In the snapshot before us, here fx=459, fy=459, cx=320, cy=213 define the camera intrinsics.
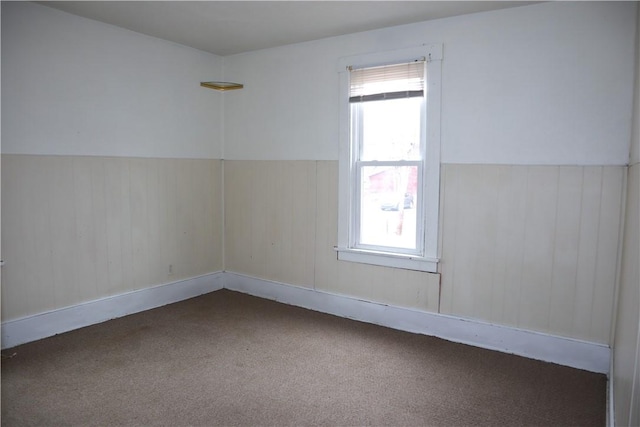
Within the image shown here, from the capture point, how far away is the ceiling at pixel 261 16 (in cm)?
348

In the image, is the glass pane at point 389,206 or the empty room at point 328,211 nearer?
the empty room at point 328,211

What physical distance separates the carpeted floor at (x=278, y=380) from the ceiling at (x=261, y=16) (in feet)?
8.75

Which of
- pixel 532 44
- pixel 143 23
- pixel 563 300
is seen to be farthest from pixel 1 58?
pixel 563 300

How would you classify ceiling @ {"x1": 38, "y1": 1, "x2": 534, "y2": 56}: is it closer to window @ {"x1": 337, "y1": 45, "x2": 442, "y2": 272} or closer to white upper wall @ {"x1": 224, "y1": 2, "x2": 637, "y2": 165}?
white upper wall @ {"x1": 224, "y1": 2, "x2": 637, "y2": 165}

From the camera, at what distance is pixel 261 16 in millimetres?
3760

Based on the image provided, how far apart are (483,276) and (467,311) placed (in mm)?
330

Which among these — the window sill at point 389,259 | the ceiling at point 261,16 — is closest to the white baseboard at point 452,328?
the window sill at point 389,259

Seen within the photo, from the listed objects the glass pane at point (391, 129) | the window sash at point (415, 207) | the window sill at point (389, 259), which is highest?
the glass pane at point (391, 129)

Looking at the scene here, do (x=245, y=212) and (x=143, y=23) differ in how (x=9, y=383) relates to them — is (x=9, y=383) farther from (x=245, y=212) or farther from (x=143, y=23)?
(x=143, y=23)

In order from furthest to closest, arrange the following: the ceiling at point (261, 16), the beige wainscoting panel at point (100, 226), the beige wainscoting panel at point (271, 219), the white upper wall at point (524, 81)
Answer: the beige wainscoting panel at point (271, 219), the beige wainscoting panel at point (100, 226), the ceiling at point (261, 16), the white upper wall at point (524, 81)

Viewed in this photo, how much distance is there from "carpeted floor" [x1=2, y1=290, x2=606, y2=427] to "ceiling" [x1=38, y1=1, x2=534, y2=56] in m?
2.67

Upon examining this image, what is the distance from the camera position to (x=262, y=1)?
3426 millimetres

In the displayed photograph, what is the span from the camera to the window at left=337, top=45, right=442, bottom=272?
387 cm

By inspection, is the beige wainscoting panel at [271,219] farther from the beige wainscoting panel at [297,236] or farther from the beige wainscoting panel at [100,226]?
the beige wainscoting panel at [100,226]
